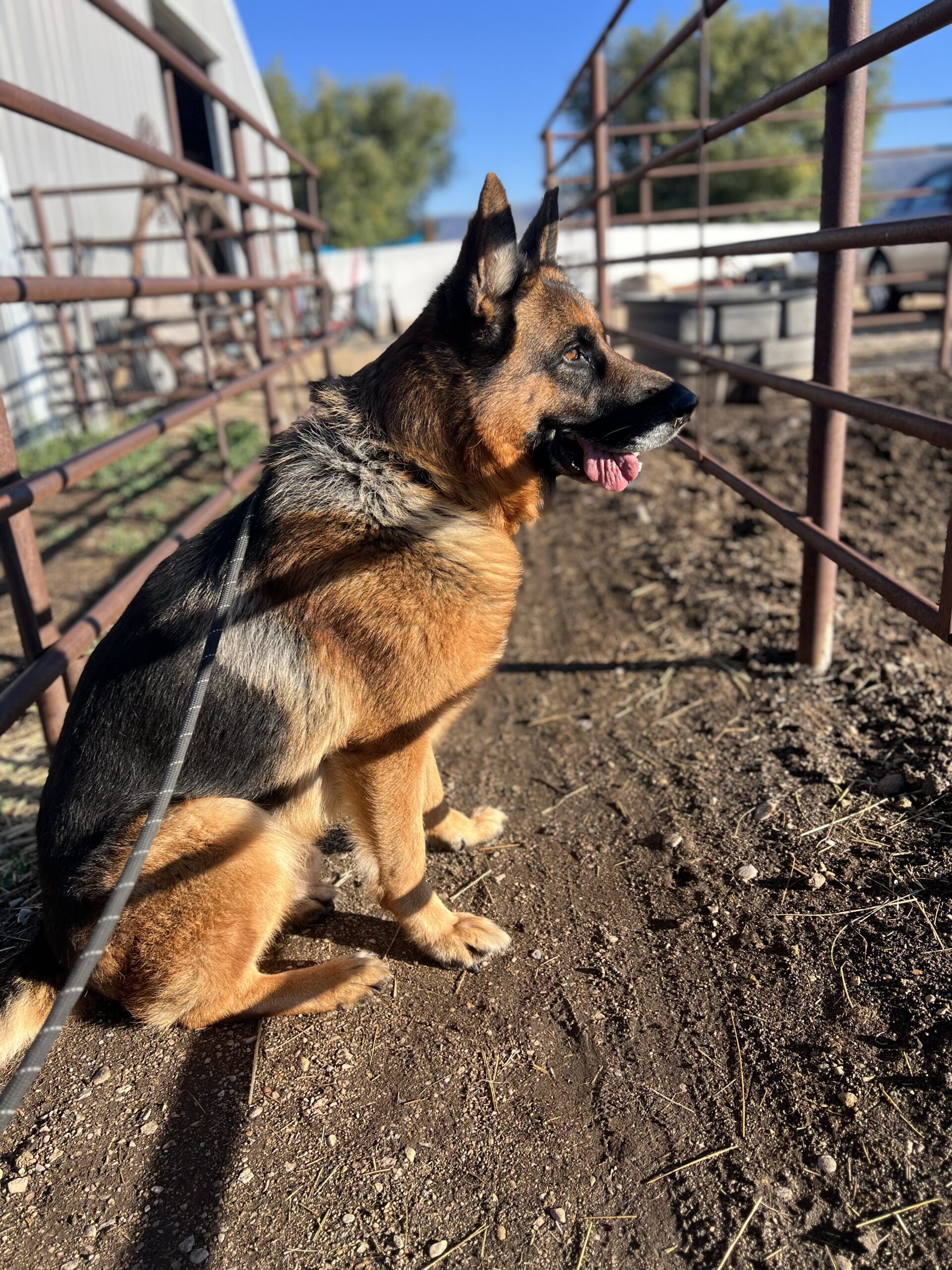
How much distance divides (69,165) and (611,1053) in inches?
504

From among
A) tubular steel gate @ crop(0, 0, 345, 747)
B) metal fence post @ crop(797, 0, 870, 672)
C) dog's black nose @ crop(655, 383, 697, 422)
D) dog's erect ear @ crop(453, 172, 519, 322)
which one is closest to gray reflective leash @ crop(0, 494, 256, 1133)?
tubular steel gate @ crop(0, 0, 345, 747)

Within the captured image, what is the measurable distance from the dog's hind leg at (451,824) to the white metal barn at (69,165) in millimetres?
7931

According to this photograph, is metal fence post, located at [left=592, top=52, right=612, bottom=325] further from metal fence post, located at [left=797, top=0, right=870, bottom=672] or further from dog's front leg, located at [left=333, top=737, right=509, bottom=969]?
dog's front leg, located at [left=333, top=737, right=509, bottom=969]

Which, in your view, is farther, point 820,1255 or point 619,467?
point 619,467

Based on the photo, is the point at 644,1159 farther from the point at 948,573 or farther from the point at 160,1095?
the point at 948,573

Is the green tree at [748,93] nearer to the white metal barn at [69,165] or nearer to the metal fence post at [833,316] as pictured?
the white metal barn at [69,165]

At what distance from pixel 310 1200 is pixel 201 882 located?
30.1 inches

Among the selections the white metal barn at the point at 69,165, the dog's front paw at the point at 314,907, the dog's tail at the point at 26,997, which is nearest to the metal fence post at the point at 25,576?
the dog's tail at the point at 26,997

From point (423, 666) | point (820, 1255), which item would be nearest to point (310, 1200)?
point (820, 1255)

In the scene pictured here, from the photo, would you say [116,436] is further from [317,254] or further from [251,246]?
[317,254]

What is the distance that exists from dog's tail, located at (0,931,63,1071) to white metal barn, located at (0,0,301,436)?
8.05 meters

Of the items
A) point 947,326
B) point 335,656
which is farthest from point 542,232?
point 947,326

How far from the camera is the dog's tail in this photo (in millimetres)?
2125

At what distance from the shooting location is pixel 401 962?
253 cm
